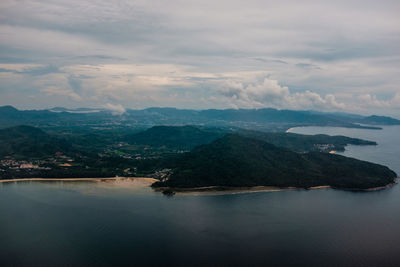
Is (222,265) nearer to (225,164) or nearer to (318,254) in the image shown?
(318,254)

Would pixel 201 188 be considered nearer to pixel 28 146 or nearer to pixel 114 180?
pixel 114 180

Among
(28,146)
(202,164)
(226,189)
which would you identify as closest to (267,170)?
(226,189)

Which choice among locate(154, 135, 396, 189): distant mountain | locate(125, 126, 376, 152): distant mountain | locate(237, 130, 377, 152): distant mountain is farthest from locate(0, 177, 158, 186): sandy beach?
locate(237, 130, 377, 152): distant mountain

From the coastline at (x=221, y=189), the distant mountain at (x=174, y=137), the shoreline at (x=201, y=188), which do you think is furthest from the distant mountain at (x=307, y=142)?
the coastline at (x=221, y=189)

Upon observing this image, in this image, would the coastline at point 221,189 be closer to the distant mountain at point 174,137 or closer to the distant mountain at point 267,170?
the distant mountain at point 267,170

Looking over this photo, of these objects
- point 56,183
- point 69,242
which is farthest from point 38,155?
point 69,242

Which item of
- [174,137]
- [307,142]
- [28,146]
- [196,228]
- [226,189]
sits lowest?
[196,228]
